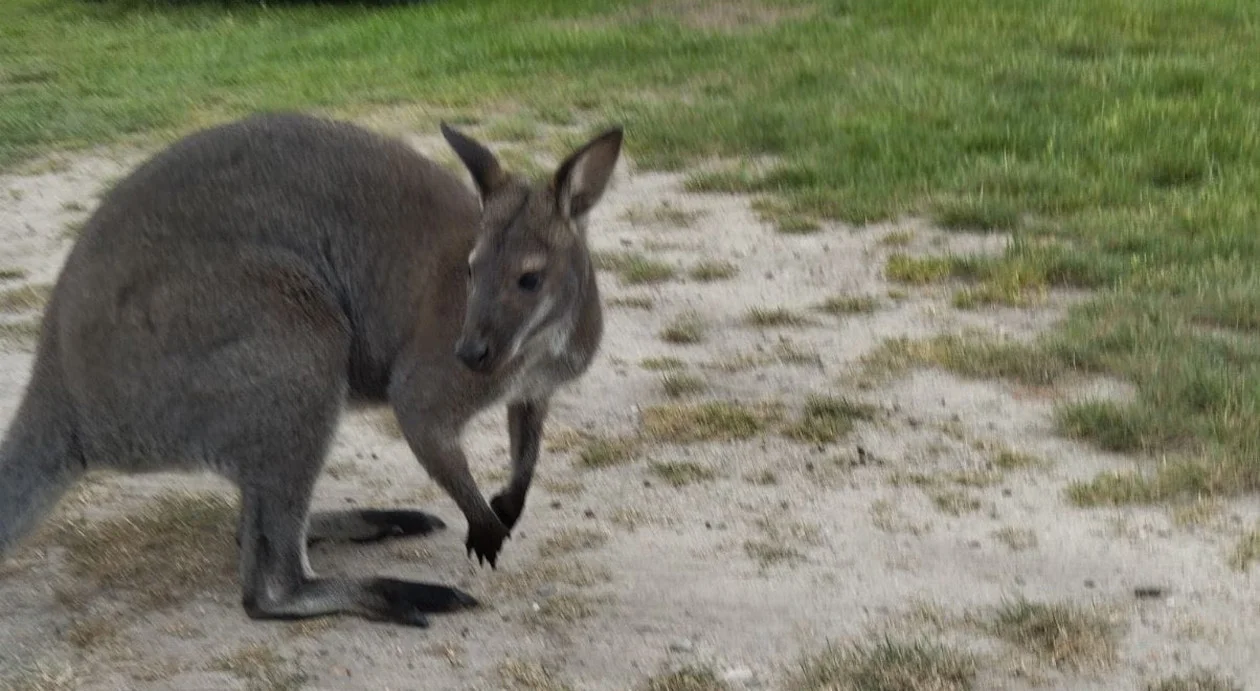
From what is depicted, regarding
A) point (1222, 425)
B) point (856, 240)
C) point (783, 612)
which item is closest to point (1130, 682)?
point (783, 612)

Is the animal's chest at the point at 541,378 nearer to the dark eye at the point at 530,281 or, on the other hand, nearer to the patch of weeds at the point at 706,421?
the dark eye at the point at 530,281

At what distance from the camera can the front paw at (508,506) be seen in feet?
11.2

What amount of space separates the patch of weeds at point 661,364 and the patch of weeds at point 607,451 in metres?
0.49

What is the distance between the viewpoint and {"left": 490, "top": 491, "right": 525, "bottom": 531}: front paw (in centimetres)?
340

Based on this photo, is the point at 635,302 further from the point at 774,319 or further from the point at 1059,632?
the point at 1059,632

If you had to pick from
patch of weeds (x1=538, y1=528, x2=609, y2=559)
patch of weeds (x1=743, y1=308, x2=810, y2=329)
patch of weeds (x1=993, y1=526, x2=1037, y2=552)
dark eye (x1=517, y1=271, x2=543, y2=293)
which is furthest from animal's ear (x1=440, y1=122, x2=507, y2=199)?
patch of weeds (x1=743, y1=308, x2=810, y2=329)

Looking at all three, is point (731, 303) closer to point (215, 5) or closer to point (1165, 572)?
point (1165, 572)

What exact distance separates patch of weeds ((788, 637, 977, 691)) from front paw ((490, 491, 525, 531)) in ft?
2.69

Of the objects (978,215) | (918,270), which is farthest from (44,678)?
(978,215)

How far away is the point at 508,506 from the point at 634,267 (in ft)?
6.57

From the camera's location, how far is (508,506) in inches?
134

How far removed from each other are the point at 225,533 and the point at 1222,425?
→ 2.51 metres

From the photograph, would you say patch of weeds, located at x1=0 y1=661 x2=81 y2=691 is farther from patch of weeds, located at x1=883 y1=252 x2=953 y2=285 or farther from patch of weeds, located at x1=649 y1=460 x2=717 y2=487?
patch of weeds, located at x1=883 y1=252 x2=953 y2=285

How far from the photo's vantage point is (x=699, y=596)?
125 inches
